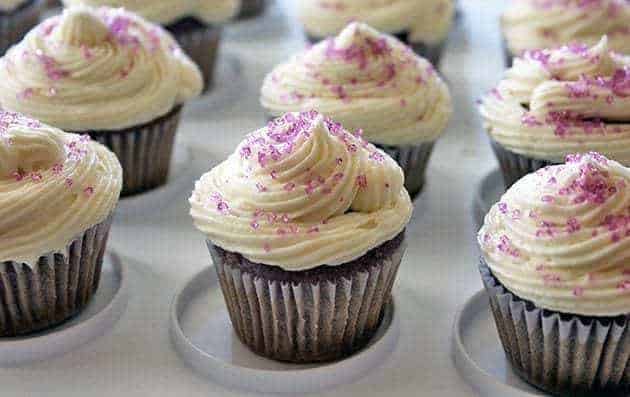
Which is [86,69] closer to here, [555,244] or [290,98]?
[290,98]

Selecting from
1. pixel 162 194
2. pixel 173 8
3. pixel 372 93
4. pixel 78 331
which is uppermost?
pixel 372 93

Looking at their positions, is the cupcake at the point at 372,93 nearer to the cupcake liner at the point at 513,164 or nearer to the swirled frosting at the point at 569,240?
the cupcake liner at the point at 513,164

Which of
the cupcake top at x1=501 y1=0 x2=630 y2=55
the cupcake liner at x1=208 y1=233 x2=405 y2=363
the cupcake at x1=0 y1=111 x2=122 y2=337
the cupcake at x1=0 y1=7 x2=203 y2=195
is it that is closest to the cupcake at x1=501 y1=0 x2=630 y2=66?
the cupcake top at x1=501 y1=0 x2=630 y2=55

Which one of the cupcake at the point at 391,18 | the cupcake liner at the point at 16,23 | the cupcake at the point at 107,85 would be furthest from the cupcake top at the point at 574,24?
the cupcake liner at the point at 16,23

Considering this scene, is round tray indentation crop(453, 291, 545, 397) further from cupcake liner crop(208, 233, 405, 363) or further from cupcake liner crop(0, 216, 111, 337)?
cupcake liner crop(0, 216, 111, 337)

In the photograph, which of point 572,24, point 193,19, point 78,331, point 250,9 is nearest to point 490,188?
point 572,24

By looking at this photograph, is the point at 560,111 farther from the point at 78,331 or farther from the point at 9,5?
the point at 9,5
